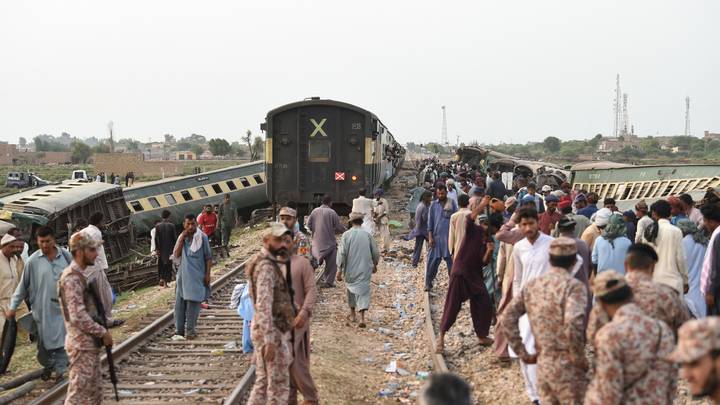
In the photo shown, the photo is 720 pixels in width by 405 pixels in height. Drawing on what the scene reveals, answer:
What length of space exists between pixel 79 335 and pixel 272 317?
1.46 metres

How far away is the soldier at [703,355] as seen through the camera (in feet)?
9.83

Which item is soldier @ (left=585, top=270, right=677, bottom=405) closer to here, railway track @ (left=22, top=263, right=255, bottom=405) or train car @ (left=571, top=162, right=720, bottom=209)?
railway track @ (left=22, top=263, right=255, bottom=405)

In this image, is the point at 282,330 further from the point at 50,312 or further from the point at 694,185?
the point at 694,185

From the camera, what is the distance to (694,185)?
18.3m

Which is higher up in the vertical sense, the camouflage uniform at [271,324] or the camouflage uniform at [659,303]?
the camouflage uniform at [659,303]

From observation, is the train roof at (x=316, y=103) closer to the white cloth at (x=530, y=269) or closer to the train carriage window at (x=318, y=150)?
the train carriage window at (x=318, y=150)

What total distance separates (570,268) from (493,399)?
2.85 m

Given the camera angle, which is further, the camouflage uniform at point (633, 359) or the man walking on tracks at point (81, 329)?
the man walking on tracks at point (81, 329)

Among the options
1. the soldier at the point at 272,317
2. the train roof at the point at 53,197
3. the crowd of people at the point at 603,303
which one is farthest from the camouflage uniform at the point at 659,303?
the train roof at the point at 53,197

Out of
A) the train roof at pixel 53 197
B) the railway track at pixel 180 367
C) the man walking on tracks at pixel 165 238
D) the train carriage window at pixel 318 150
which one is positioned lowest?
the railway track at pixel 180 367

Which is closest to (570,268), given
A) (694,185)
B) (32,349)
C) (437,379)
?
(437,379)

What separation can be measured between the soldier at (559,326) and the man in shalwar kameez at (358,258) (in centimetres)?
571

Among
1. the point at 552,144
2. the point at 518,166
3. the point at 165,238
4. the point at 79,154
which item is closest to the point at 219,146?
the point at 79,154

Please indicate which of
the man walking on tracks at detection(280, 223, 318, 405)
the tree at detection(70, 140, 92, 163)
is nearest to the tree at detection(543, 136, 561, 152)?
the tree at detection(70, 140, 92, 163)
